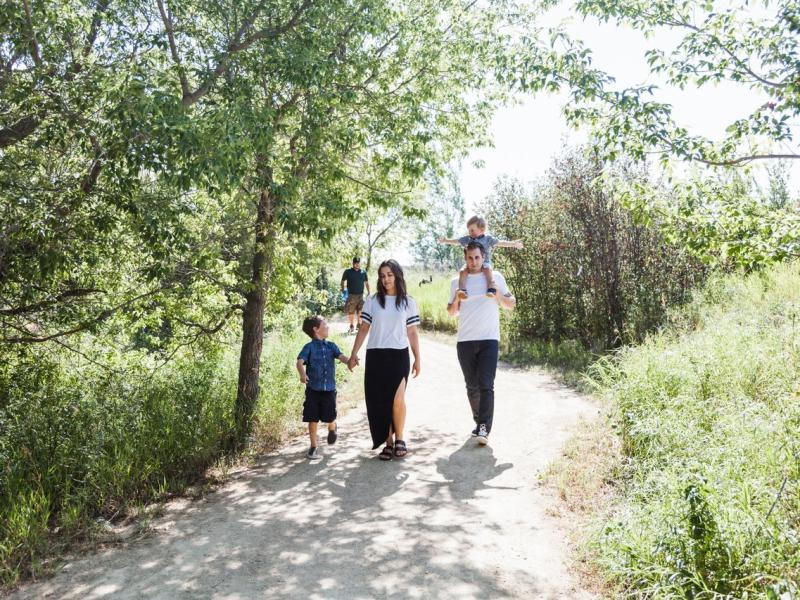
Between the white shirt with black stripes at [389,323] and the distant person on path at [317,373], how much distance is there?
1.82ft

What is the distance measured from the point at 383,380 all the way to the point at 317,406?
3.08 ft

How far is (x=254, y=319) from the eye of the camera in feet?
27.3

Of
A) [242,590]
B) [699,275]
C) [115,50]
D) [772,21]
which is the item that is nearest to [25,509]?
[242,590]

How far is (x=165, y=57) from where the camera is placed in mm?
6375

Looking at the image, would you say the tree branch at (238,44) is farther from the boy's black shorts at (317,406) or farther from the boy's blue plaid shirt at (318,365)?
the boy's black shorts at (317,406)

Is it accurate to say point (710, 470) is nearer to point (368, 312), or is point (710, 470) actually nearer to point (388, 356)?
point (388, 356)

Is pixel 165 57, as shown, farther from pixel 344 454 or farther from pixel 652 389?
pixel 652 389

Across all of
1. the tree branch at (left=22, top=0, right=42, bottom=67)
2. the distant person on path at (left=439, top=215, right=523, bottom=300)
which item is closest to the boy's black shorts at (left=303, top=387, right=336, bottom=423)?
the distant person on path at (left=439, top=215, right=523, bottom=300)

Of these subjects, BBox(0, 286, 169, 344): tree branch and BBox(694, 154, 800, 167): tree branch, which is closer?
BBox(694, 154, 800, 167): tree branch

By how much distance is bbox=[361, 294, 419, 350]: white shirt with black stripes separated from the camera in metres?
6.55

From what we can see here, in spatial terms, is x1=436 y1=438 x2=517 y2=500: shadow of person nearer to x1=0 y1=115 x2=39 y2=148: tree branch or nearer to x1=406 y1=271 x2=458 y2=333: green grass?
x1=0 y1=115 x2=39 y2=148: tree branch

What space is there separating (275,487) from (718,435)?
4.00 meters

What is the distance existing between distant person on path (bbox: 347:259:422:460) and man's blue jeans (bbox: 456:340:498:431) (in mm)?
680

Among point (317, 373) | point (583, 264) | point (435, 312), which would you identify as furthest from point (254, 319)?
point (435, 312)
